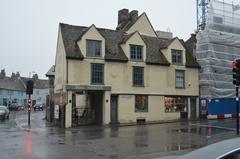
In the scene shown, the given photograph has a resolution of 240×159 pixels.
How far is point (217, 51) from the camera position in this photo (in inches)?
1502

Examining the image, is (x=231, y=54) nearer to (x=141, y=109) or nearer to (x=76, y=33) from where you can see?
(x=141, y=109)

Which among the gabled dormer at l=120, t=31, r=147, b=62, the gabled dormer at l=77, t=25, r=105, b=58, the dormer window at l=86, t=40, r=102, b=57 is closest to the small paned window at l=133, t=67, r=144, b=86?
the gabled dormer at l=120, t=31, r=147, b=62

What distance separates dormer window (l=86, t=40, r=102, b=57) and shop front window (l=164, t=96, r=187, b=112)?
326 inches

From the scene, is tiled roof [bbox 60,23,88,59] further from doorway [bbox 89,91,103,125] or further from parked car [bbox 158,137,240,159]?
parked car [bbox 158,137,240,159]

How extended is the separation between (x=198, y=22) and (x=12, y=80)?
6922cm

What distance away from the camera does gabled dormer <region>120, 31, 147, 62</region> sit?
34434 mm

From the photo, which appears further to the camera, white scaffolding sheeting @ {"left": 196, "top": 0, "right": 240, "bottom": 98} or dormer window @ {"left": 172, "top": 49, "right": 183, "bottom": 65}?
white scaffolding sheeting @ {"left": 196, "top": 0, "right": 240, "bottom": 98}

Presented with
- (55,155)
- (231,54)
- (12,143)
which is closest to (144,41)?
(231,54)

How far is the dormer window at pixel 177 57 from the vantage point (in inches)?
1465

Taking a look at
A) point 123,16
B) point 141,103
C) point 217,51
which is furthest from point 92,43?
point 123,16

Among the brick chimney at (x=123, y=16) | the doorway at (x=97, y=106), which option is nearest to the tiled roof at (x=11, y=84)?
the brick chimney at (x=123, y=16)

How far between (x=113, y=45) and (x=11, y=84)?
6904 centimetres

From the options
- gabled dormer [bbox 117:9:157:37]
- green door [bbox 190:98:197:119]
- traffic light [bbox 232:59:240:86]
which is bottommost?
green door [bbox 190:98:197:119]

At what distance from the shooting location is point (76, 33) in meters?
33.9
